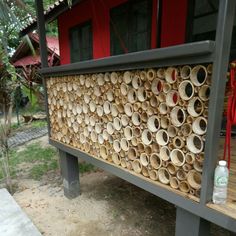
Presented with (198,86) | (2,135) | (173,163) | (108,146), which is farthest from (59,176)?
(198,86)

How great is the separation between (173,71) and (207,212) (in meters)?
1.02

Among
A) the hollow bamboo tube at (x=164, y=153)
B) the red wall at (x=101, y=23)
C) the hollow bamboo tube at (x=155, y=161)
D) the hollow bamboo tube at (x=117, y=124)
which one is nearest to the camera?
the hollow bamboo tube at (x=164, y=153)

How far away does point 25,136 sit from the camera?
29.0ft

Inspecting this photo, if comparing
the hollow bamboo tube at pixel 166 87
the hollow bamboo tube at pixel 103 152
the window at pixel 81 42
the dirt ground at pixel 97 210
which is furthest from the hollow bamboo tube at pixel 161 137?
the window at pixel 81 42

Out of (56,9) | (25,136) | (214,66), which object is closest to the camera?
(214,66)

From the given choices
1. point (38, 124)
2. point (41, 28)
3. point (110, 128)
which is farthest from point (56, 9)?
point (38, 124)

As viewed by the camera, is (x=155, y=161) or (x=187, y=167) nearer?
(x=187, y=167)

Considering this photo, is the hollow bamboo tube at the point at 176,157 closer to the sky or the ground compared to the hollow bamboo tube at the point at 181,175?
closer to the sky

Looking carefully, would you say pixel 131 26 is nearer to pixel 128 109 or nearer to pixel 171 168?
pixel 128 109

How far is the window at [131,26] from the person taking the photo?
15.3 ft

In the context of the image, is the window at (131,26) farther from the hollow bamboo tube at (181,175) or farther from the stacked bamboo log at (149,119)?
the hollow bamboo tube at (181,175)

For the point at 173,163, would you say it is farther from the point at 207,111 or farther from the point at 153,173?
the point at 207,111

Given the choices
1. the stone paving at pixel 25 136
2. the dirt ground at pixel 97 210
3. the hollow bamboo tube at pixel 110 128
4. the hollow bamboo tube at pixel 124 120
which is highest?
the hollow bamboo tube at pixel 124 120

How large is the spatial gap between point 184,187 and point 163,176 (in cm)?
23
